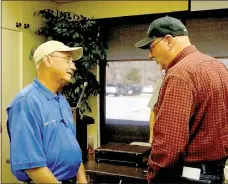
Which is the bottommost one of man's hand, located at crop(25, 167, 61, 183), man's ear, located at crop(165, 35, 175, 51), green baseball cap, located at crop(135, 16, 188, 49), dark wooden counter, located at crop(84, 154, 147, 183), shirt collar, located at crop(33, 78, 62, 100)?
dark wooden counter, located at crop(84, 154, 147, 183)

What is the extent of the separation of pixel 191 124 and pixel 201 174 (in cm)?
26

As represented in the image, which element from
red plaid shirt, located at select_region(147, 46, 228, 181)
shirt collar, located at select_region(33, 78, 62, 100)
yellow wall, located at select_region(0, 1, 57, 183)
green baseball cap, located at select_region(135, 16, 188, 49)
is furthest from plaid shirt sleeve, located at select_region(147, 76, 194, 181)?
yellow wall, located at select_region(0, 1, 57, 183)

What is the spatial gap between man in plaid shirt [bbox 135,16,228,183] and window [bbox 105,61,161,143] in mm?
2698

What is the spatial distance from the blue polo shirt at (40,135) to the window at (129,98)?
257 centimetres

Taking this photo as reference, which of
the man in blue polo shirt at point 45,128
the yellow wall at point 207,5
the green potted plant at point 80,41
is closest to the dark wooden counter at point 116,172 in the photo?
the man in blue polo shirt at point 45,128

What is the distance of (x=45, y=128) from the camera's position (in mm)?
1821

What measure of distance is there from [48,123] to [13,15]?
2803 mm

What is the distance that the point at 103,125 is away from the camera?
4.79 metres

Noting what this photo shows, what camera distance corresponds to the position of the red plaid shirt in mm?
1620

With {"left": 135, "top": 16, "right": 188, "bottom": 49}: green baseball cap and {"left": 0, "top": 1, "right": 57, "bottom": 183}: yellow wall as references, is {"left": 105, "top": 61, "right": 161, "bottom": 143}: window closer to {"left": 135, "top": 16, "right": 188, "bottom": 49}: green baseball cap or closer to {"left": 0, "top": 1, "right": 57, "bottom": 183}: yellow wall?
{"left": 0, "top": 1, "right": 57, "bottom": 183}: yellow wall

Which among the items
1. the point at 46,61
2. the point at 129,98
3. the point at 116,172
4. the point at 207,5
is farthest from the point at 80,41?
the point at 46,61

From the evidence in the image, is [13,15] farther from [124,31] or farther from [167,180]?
[167,180]

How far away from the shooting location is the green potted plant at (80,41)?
→ 14.1ft

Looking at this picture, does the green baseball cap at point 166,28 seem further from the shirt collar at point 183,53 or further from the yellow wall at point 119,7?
the yellow wall at point 119,7
